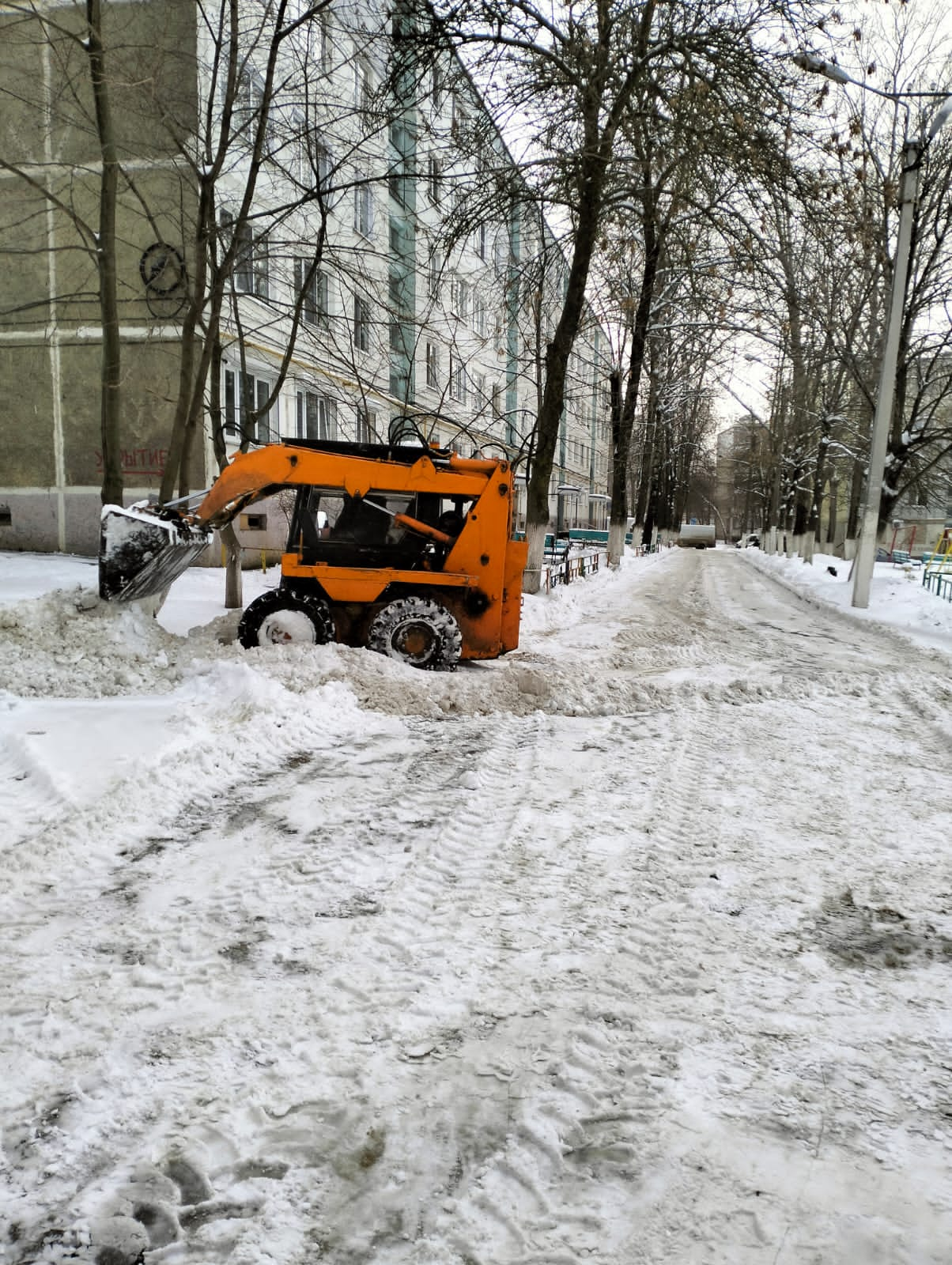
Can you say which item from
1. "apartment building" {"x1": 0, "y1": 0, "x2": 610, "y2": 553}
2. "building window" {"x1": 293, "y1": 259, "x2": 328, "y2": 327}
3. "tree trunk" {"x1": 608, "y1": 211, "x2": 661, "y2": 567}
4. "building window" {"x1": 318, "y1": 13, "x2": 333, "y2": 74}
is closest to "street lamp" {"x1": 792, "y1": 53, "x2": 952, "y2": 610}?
"tree trunk" {"x1": 608, "y1": 211, "x2": 661, "y2": 567}

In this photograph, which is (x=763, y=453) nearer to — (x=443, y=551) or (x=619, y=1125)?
(x=443, y=551)

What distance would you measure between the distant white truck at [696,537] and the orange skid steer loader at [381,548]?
199 feet

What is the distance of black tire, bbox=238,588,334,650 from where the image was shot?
763 centimetres

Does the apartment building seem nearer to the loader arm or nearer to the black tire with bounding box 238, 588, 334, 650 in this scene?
the loader arm

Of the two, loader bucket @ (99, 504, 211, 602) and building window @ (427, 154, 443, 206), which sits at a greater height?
building window @ (427, 154, 443, 206)

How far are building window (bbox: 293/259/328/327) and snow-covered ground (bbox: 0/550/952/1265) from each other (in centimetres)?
726

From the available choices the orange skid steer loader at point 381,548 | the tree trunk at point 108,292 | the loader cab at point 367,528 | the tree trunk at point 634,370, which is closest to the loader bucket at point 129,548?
the orange skid steer loader at point 381,548

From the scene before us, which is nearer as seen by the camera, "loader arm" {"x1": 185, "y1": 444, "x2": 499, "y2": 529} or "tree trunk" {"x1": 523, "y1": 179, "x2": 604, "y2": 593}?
"loader arm" {"x1": 185, "y1": 444, "x2": 499, "y2": 529}

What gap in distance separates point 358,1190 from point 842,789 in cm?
380

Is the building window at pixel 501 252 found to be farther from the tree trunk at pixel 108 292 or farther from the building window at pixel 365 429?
the tree trunk at pixel 108 292

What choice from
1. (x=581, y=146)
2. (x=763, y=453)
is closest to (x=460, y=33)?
(x=581, y=146)

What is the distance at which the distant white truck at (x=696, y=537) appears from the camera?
220ft

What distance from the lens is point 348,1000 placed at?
2670 millimetres

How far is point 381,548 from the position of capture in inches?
318
